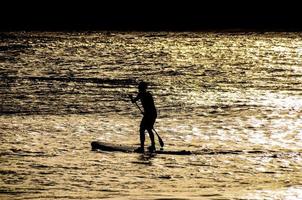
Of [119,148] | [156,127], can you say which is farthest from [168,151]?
[156,127]

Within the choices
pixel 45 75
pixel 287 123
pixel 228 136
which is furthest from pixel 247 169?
pixel 45 75

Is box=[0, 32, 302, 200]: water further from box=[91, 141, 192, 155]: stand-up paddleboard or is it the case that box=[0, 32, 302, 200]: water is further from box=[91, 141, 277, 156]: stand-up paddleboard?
box=[91, 141, 192, 155]: stand-up paddleboard

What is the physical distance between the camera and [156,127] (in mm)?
30469

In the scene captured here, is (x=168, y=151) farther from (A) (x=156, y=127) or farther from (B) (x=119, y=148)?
(A) (x=156, y=127)

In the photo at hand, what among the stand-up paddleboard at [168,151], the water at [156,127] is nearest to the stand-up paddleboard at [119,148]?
the stand-up paddleboard at [168,151]

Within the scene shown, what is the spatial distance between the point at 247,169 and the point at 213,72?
1887 inches

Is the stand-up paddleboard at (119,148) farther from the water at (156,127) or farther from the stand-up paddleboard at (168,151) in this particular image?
the water at (156,127)

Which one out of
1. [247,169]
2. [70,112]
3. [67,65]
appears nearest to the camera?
[247,169]

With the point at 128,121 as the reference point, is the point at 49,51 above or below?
above

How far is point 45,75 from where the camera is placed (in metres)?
63.1

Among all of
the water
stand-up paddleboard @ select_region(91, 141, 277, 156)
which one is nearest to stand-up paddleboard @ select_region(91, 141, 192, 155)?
stand-up paddleboard @ select_region(91, 141, 277, 156)

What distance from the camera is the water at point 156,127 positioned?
18359 millimetres
